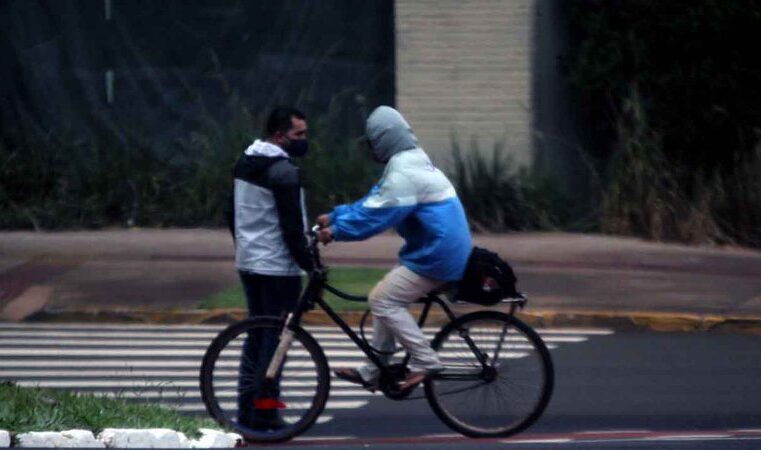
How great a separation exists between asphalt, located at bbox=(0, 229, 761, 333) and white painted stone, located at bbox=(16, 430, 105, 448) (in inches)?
230

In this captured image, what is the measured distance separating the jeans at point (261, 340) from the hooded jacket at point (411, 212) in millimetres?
486

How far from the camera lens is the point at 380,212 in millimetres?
7941

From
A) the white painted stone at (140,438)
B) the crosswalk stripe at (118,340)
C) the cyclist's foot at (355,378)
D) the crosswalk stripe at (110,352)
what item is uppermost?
the white painted stone at (140,438)

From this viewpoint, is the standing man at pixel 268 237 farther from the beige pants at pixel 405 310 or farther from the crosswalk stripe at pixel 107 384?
the crosswalk stripe at pixel 107 384

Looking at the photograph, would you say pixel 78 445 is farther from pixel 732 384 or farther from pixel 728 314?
pixel 728 314

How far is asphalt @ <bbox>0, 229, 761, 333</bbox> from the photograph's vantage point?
41.3 feet

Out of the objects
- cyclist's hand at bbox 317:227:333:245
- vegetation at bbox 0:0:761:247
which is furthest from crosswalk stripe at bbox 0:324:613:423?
vegetation at bbox 0:0:761:247

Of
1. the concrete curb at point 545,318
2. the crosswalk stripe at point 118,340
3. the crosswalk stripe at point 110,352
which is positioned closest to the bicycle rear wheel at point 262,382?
the crosswalk stripe at point 110,352

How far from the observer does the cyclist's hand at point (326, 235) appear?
7.95 m

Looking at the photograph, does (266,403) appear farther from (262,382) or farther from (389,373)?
(389,373)

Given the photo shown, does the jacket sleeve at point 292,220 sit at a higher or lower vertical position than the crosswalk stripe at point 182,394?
higher

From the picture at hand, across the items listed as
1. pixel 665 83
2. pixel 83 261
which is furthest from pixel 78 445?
pixel 665 83

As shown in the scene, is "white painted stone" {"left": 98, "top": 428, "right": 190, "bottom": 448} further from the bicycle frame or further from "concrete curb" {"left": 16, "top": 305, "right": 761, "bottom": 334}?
"concrete curb" {"left": 16, "top": 305, "right": 761, "bottom": 334}

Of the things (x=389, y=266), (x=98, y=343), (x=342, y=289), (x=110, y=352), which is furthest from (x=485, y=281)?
(x=389, y=266)
